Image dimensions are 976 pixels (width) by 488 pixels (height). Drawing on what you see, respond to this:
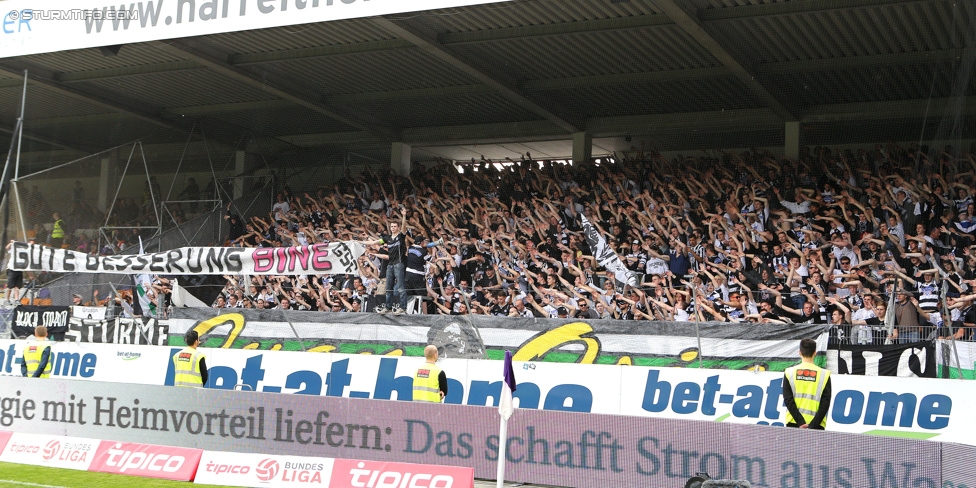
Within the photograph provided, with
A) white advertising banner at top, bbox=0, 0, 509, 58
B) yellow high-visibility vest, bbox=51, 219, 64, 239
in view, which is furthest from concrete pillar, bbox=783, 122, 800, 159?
yellow high-visibility vest, bbox=51, 219, 64, 239

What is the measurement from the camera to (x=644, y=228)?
19.1 metres

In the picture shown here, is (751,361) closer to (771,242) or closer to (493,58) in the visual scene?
(771,242)

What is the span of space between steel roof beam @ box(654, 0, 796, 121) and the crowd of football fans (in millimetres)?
1324

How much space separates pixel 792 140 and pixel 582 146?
5.36m

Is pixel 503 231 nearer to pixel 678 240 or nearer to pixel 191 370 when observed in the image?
pixel 678 240

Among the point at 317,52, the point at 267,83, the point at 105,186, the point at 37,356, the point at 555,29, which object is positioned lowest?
the point at 37,356

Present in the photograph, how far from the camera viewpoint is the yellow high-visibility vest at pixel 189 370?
11.5 m

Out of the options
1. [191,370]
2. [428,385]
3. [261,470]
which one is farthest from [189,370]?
[428,385]

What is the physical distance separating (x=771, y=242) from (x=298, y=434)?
10431mm

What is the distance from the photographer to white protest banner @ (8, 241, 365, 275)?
42.2 feet

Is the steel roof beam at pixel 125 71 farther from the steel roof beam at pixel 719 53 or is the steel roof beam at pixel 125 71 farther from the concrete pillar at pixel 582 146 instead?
the steel roof beam at pixel 719 53

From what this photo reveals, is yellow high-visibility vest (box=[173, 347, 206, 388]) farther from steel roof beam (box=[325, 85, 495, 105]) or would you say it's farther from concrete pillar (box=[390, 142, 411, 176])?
concrete pillar (box=[390, 142, 411, 176])

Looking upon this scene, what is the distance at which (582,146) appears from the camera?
24.3m

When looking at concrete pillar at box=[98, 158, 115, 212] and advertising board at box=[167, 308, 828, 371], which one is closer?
advertising board at box=[167, 308, 828, 371]
